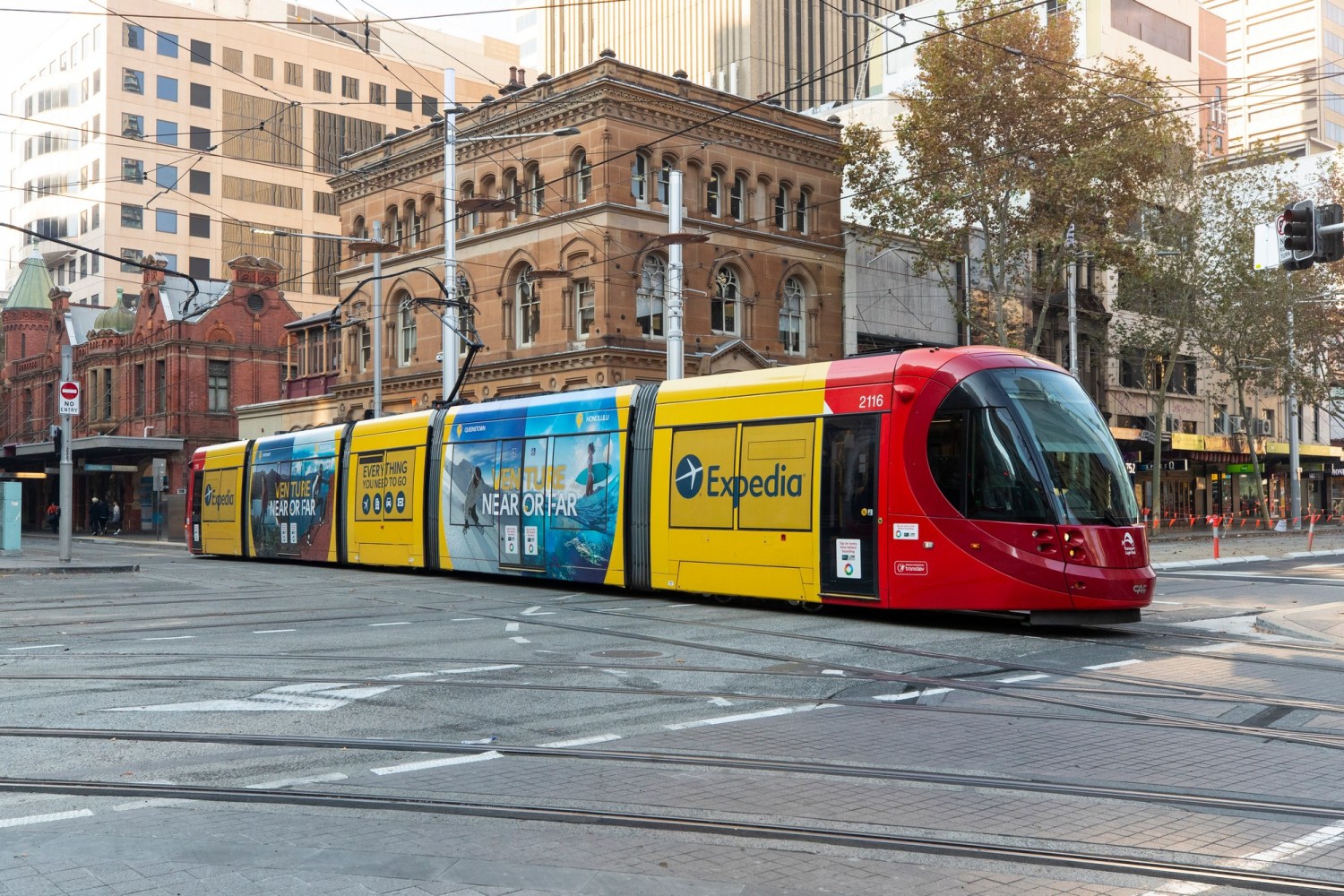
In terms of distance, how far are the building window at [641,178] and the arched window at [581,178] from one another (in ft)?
4.28

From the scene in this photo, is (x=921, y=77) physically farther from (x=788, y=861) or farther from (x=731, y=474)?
(x=788, y=861)

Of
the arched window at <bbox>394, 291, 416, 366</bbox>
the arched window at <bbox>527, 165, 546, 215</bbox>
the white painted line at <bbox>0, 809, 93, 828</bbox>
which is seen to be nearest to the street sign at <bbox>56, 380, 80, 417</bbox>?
the arched window at <bbox>527, 165, 546, 215</bbox>

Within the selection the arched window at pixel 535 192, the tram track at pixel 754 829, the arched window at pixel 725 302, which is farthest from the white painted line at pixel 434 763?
the arched window at pixel 535 192

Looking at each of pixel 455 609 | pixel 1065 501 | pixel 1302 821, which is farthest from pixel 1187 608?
pixel 1302 821

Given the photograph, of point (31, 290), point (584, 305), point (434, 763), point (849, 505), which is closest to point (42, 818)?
point (434, 763)

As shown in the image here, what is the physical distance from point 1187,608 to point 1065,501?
5.35m

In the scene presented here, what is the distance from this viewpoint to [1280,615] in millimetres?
15766

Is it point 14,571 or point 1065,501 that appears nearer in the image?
point 1065,501

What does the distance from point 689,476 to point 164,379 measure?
48.6 metres

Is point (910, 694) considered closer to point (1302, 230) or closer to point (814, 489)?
point (814, 489)

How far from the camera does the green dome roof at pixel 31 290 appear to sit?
240ft

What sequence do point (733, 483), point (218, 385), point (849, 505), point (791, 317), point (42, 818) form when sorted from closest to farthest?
point (42, 818) → point (849, 505) → point (733, 483) → point (791, 317) → point (218, 385)

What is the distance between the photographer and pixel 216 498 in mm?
32219

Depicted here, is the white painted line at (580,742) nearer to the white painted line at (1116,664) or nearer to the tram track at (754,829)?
the tram track at (754,829)
